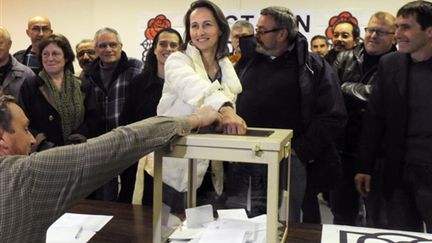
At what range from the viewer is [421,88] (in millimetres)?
1840

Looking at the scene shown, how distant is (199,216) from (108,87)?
154cm

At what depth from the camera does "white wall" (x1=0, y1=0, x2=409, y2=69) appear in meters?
4.79

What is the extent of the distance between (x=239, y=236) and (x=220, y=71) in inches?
23.2

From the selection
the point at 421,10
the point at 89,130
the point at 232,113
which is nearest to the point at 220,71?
the point at 232,113

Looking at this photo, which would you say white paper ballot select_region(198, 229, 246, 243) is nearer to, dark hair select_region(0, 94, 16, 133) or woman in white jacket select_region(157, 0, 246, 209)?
woman in white jacket select_region(157, 0, 246, 209)

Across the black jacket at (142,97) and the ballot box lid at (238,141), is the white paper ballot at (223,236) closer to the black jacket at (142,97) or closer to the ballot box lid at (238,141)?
the ballot box lid at (238,141)

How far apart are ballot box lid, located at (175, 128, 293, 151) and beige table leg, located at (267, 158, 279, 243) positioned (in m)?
0.04

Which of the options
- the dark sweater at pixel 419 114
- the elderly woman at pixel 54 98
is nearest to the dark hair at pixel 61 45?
the elderly woman at pixel 54 98

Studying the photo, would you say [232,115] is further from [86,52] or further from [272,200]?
[86,52]

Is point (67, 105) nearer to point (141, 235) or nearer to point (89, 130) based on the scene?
point (89, 130)

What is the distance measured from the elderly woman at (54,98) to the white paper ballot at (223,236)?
4.34 ft

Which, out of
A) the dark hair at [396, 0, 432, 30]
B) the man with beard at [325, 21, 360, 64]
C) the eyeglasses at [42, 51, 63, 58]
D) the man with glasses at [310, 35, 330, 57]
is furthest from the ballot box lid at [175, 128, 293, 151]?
the man with glasses at [310, 35, 330, 57]

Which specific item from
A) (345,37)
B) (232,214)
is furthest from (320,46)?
(232,214)

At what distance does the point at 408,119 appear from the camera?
1.88m
